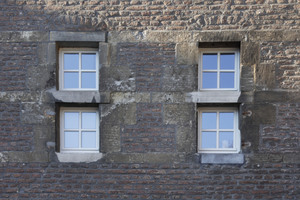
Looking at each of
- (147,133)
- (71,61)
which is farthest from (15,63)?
(147,133)

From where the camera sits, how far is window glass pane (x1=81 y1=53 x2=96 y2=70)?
3.91 m

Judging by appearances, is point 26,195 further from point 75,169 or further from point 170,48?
point 170,48

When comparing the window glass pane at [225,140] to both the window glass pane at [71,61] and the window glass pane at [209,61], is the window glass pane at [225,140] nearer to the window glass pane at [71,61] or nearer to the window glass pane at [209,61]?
the window glass pane at [209,61]

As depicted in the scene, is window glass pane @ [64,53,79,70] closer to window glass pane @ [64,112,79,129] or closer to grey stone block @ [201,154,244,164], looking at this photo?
window glass pane @ [64,112,79,129]

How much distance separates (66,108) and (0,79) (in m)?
1.07

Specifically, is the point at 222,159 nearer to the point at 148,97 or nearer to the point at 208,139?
the point at 208,139

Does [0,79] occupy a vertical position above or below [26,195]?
above

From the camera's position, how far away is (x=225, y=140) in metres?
3.88

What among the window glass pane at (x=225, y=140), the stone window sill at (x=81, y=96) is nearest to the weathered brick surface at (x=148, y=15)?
the stone window sill at (x=81, y=96)

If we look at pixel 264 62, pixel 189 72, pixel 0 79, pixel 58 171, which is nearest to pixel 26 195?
pixel 58 171

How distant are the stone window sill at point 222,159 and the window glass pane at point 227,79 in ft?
3.54

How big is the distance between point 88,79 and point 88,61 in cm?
29

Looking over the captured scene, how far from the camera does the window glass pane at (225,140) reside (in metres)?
3.87

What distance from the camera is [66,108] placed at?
154 inches
